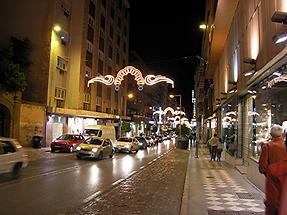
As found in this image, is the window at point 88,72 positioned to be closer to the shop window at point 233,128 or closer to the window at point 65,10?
the window at point 65,10

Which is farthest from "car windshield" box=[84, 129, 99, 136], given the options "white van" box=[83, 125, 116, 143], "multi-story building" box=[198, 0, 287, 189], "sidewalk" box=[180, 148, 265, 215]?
"sidewalk" box=[180, 148, 265, 215]

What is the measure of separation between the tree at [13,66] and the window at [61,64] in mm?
6120

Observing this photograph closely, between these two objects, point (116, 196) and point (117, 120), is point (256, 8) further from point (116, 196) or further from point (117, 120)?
point (117, 120)

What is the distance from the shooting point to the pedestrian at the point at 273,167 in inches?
168

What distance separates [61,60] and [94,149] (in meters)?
18.7

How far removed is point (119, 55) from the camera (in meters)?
70.1

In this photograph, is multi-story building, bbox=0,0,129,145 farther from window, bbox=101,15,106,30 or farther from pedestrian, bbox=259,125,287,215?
pedestrian, bbox=259,125,287,215

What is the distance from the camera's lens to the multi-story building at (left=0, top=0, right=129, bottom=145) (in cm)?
3819

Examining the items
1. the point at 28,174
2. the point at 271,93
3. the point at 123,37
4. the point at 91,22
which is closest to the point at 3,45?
the point at 91,22

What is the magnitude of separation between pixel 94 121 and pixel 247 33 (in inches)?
1532

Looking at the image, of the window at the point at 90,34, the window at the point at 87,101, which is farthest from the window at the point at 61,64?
the window at the point at 90,34

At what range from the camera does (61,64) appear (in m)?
42.5

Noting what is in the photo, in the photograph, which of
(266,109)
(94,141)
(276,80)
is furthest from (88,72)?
(276,80)

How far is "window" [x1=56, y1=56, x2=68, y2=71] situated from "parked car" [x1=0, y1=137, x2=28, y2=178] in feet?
87.3
